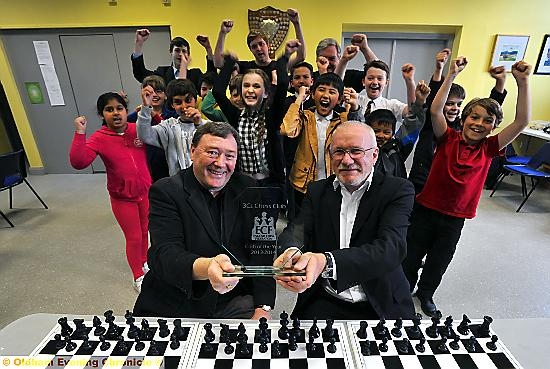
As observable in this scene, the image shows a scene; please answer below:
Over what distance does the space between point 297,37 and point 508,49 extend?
3.91 meters

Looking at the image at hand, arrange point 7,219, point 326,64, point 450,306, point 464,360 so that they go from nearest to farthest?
point 464,360, point 450,306, point 326,64, point 7,219

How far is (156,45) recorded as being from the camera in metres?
5.01

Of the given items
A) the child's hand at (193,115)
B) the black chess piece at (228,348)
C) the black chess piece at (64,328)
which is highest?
the child's hand at (193,115)

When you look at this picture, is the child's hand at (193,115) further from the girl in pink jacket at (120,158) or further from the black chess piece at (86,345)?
the black chess piece at (86,345)

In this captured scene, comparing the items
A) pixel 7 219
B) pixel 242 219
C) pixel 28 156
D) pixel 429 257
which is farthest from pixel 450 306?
pixel 28 156

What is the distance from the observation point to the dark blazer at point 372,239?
1.24 m

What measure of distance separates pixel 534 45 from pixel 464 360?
19.5 ft

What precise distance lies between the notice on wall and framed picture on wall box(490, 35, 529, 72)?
688 centimetres

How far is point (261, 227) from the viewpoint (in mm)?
1284

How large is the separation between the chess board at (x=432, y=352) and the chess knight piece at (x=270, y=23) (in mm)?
4494

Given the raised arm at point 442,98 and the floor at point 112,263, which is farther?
the floor at point 112,263

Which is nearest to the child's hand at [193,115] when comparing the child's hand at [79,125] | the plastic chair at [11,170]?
the child's hand at [79,125]

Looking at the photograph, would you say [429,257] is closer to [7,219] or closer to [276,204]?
[276,204]

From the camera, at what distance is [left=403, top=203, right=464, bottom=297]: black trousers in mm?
2207
